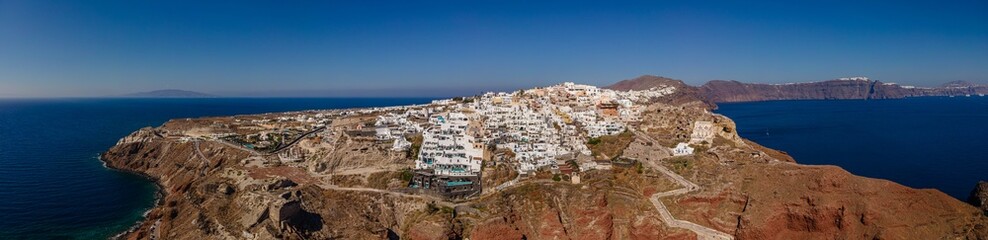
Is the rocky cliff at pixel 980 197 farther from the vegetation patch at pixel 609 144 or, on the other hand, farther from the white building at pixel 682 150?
the vegetation patch at pixel 609 144

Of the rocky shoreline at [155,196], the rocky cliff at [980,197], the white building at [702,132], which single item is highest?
the white building at [702,132]

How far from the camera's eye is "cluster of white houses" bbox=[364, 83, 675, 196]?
4672 centimetres

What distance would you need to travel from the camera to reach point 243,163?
53688 mm

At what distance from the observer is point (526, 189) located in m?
42.9

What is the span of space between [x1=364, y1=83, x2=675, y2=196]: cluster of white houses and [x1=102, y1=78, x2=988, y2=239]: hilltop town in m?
0.20

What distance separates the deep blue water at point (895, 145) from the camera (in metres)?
59.6

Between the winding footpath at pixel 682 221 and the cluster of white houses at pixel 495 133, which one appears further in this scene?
the cluster of white houses at pixel 495 133

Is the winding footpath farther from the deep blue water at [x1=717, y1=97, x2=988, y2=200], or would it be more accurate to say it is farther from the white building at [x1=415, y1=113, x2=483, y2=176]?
the deep blue water at [x1=717, y1=97, x2=988, y2=200]

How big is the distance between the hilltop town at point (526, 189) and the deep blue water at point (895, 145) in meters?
22.2

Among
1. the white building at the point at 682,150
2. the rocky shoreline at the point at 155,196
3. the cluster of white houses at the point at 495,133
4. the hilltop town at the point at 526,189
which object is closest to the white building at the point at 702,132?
the hilltop town at the point at 526,189

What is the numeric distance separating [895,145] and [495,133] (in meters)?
69.2

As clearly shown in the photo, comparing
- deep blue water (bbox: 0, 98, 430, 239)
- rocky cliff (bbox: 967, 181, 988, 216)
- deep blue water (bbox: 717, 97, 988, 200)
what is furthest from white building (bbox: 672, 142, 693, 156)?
deep blue water (bbox: 0, 98, 430, 239)

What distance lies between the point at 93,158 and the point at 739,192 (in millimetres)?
82126

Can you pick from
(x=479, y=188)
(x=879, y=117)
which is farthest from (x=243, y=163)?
(x=879, y=117)
